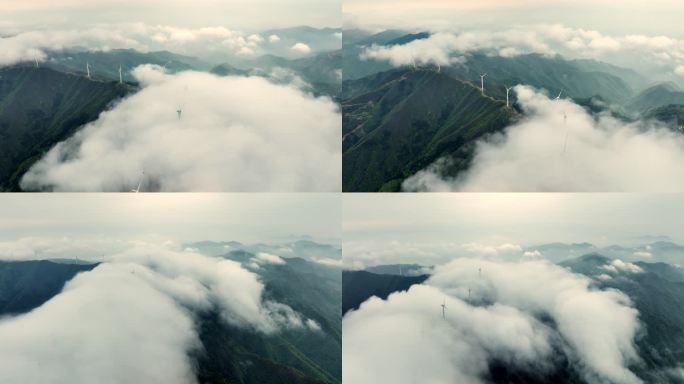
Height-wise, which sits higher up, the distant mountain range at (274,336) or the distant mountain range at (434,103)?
the distant mountain range at (434,103)

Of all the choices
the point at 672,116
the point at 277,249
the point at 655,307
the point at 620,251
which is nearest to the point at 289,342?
the point at 277,249

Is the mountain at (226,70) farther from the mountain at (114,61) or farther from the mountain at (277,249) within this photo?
the mountain at (277,249)

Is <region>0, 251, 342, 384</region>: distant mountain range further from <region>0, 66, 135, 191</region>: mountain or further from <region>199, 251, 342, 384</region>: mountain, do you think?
<region>0, 66, 135, 191</region>: mountain

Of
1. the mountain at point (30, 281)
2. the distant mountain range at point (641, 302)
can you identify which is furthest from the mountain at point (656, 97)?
the mountain at point (30, 281)

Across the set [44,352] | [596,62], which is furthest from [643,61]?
[44,352]

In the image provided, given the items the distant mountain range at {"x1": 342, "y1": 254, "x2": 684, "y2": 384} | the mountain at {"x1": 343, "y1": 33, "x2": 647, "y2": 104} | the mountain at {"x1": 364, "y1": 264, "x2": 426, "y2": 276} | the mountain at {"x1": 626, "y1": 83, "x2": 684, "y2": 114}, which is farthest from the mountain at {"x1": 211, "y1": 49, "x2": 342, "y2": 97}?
the mountain at {"x1": 626, "y1": 83, "x2": 684, "y2": 114}

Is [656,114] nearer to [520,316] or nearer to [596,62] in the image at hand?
[596,62]

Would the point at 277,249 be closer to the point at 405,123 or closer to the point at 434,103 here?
the point at 405,123
